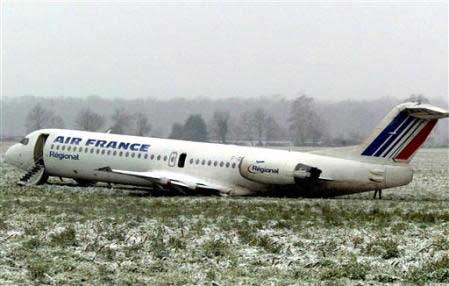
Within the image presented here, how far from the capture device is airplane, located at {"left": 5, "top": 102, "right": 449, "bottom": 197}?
1029 inches

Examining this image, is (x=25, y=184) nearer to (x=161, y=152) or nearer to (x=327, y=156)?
(x=161, y=152)

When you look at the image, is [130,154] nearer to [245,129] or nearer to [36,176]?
[36,176]

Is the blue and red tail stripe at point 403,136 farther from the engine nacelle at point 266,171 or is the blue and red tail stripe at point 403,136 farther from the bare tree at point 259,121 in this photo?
the bare tree at point 259,121

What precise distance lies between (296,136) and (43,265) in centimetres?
15409

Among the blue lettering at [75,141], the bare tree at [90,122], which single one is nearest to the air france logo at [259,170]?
the blue lettering at [75,141]

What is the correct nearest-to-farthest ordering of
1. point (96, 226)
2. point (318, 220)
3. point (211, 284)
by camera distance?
point (211, 284)
point (96, 226)
point (318, 220)

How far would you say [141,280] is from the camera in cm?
1201

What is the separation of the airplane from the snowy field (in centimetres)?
209

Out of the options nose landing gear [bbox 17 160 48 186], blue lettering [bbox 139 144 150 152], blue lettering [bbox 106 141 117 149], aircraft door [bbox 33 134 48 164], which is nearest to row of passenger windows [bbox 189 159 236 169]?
blue lettering [bbox 139 144 150 152]

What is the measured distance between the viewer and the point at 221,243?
1552 centimetres

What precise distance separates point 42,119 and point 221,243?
17253 centimetres

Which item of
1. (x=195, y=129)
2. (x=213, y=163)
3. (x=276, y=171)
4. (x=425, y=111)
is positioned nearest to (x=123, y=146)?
(x=213, y=163)

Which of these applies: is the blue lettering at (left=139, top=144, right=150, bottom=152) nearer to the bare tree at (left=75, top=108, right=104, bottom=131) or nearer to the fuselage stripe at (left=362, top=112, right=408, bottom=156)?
the fuselage stripe at (left=362, top=112, right=408, bottom=156)

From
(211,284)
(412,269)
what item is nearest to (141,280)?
(211,284)
